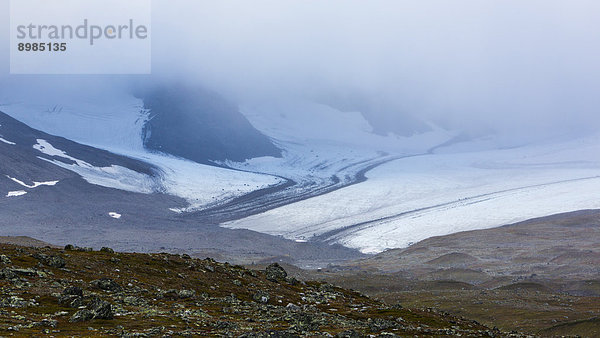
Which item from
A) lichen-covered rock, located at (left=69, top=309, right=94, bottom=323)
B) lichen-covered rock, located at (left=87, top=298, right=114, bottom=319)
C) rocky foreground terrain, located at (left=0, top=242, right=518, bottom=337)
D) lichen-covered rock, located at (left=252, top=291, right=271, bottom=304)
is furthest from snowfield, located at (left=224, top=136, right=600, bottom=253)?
lichen-covered rock, located at (left=69, top=309, right=94, bottom=323)

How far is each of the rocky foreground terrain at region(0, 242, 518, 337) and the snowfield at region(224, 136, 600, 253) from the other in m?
71.4

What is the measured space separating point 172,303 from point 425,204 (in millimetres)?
105586


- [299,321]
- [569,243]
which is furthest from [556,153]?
[299,321]

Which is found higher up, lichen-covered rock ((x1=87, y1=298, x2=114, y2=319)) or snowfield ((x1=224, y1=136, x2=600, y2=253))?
lichen-covered rock ((x1=87, y1=298, x2=114, y2=319))

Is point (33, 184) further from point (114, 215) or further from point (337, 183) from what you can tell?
point (337, 183)

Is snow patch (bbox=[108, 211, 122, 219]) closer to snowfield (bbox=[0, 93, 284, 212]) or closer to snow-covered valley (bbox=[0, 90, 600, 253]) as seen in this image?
snow-covered valley (bbox=[0, 90, 600, 253])

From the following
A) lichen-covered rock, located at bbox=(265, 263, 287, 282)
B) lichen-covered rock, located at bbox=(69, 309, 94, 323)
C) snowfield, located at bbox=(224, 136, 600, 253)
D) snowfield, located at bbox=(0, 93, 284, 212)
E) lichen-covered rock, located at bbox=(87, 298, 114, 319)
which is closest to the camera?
lichen-covered rock, located at bbox=(69, 309, 94, 323)

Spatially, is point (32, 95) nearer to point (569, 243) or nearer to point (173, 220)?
point (173, 220)

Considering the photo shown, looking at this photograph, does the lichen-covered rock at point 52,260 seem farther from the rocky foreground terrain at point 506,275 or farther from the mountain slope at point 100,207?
the mountain slope at point 100,207

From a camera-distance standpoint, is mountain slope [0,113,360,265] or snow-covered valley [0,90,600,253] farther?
snow-covered valley [0,90,600,253]

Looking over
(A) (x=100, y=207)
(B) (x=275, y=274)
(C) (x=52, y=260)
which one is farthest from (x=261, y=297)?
(A) (x=100, y=207)

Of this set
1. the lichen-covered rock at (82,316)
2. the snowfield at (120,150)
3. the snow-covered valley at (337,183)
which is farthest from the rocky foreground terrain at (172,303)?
the snowfield at (120,150)

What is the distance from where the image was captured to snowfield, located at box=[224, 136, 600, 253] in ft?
346

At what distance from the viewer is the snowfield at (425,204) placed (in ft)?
346
